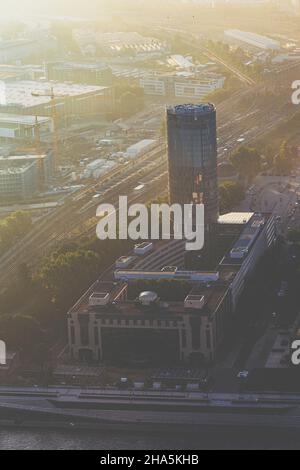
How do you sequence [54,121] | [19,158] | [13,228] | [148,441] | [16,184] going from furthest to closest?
[54,121] → [19,158] → [16,184] → [13,228] → [148,441]

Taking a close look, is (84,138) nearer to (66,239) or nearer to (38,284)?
(66,239)

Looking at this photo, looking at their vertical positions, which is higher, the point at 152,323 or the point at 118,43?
the point at 152,323

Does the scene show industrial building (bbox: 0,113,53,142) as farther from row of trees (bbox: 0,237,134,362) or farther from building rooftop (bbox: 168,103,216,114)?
row of trees (bbox: 0,237,134,362)

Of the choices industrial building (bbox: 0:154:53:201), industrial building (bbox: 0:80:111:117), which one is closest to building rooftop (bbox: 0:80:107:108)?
industrial building (bbox: 0:80:111:117)

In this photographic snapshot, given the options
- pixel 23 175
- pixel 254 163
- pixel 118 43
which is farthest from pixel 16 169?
pixel 118 43

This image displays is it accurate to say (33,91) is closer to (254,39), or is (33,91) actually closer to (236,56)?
(236,56)

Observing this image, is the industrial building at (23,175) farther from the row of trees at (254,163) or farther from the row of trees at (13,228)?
the row of trees at (254,163)
